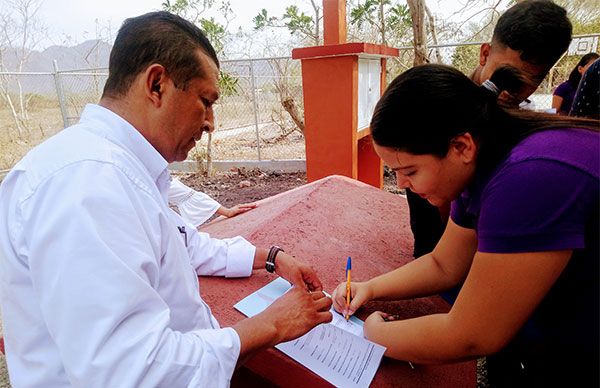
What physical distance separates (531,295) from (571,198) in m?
0.27

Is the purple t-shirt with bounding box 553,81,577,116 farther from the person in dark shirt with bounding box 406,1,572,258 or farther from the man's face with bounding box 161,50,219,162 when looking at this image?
the man's face with bounding box 161,50,219,162

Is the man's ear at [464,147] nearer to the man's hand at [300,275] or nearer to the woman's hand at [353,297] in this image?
the woman's hand at [353,297]

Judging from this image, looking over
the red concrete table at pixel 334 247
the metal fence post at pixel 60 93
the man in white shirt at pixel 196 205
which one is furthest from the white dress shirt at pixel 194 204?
the metal fence post at pixel 60 93

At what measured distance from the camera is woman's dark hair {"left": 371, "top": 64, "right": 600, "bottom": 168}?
112 cm

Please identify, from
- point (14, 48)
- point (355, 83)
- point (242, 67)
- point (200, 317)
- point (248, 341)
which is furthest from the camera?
point (14, 48)

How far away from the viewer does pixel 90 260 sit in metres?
0.87

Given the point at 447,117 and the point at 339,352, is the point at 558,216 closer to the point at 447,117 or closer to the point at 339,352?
the point at 447,117

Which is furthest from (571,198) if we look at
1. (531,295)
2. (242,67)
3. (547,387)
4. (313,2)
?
(313,2)

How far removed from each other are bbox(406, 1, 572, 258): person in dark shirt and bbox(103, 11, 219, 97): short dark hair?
1.39m

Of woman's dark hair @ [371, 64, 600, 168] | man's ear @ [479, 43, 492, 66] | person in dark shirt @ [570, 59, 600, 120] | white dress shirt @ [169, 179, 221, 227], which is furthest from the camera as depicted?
white dress shirt @ [169, 179, 221, 227]

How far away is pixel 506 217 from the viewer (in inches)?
38.2

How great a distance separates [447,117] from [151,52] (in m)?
0.98

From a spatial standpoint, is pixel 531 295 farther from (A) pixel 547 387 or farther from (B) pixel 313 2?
(B) pixel 313 2

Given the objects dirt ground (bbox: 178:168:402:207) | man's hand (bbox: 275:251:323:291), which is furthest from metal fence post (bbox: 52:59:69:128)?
man's hand (bbox: 275:251:323:291)
